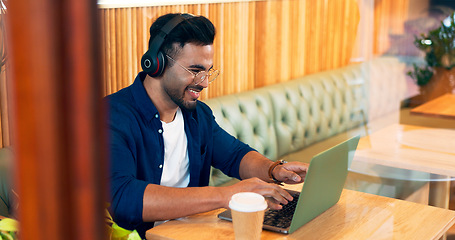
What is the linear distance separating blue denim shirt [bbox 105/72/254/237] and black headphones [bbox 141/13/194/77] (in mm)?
60

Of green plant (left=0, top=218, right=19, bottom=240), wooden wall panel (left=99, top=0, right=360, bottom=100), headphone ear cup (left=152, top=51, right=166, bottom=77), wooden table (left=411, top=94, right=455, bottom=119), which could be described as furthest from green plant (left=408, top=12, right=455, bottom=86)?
green plant (left=0, top=218, right=19, bottom=240)

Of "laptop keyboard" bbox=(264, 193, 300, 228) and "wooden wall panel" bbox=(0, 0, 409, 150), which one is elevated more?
"wooden wall panel" bbox=(0, 0, 409, 150)

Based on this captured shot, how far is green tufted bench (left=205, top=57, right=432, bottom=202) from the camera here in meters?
2.38

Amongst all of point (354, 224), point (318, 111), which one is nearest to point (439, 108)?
point (318, 111)

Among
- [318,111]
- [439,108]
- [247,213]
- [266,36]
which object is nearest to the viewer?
[247,213]

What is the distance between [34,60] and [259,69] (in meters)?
2.54

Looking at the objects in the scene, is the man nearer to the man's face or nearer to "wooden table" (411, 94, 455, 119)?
the man's face

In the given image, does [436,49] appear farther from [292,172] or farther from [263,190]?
[263,190]

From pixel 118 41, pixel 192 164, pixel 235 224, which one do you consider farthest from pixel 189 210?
pixel 118 41

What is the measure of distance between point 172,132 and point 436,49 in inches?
64.1

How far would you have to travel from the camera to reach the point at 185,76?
1.50 meters

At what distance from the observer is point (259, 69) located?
2703 millimetres

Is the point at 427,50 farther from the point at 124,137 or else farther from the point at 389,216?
the point at 124,137

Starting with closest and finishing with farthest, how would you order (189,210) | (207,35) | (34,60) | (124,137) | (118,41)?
(34,60), (189,210), (124,137), (207,35), (118,41)
